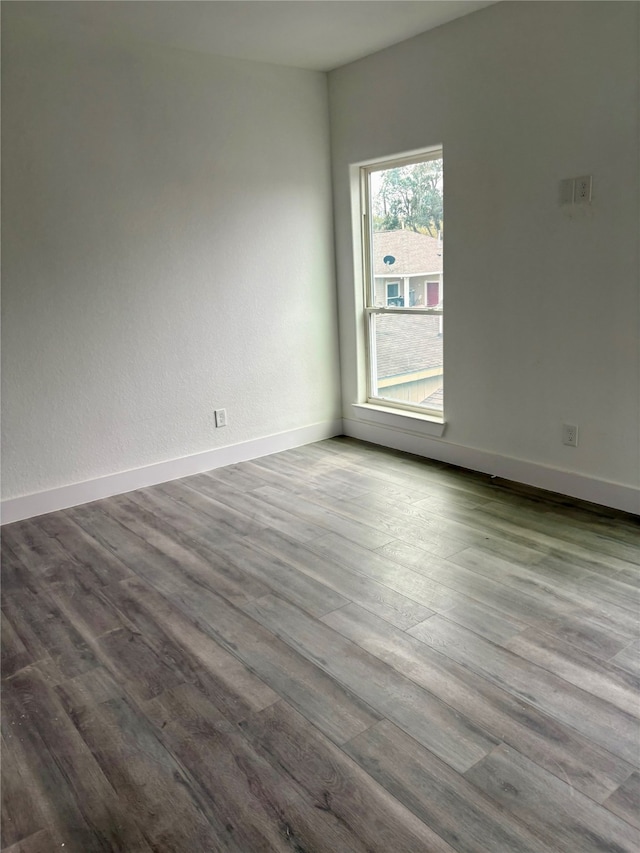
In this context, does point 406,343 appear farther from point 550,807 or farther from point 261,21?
point 550,807

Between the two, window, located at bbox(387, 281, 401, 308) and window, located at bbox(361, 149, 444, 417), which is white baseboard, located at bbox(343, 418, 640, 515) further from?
window, located at bbox(387, 281, 401, 308)

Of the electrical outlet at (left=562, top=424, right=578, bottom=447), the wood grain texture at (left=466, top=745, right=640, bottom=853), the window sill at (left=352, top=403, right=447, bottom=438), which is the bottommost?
the wood grain texture at (left=466, top=745, right=640, bottom=853)

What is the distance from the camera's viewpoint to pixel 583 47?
3131 mm

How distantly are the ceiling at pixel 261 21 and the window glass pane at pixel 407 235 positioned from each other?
798 millimetres

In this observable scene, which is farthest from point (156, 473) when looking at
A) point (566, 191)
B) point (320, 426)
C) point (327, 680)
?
point (566, 191)

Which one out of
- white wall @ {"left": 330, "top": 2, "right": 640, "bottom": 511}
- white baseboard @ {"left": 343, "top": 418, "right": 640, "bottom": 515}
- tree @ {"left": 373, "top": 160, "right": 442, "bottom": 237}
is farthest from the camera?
tree @ {"left": 373, "top": 160, "right": 442, "bottom": 237}

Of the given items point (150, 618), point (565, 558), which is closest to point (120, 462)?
point (150, 618)

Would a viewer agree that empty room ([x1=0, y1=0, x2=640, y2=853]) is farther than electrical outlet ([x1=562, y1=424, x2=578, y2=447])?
No

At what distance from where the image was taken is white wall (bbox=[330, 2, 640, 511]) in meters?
3.14

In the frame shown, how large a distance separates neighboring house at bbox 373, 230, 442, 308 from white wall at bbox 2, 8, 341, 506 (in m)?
0.40

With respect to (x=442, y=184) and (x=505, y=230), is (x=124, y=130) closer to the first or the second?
(x=442, y=184)

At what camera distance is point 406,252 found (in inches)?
174

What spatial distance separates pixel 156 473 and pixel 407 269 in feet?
7.04

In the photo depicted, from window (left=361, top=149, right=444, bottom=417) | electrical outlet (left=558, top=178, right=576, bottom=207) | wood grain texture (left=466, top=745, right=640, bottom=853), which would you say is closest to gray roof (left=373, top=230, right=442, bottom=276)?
window (left=361, top=149, right=444, bottom=417)
